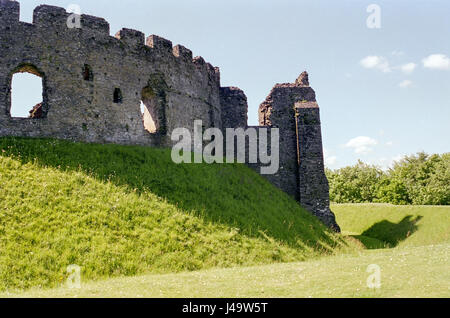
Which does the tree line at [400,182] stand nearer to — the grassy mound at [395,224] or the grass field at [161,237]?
the grassy mound at [395,224]

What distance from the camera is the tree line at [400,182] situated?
53.7 metres

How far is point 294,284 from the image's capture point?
392 inches

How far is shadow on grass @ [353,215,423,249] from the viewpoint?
2827 cm

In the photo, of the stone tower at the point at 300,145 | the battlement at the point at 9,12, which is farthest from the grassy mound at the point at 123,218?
the stone tower at the point at 300,145

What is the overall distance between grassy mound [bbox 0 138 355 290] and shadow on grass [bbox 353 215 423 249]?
7.03 meters

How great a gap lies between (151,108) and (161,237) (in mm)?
10459

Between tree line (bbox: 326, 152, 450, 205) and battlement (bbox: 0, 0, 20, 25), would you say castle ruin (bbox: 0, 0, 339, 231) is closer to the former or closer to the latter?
battlement (bbox: 0, 0, 20, 25)

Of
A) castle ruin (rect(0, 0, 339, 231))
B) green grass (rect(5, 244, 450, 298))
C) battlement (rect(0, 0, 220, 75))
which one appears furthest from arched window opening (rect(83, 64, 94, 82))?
green grass (rect(5, 244, 450, 298))

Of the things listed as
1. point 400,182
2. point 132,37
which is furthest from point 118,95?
point 400,182

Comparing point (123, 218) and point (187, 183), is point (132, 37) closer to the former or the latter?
point (187, 183)

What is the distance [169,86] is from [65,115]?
6523mm

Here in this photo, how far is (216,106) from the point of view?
1134 inches

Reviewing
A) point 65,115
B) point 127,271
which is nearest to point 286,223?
point 127,271

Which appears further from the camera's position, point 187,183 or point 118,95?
point 118,95
